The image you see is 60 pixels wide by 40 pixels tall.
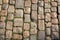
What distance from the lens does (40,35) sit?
2.26 metres

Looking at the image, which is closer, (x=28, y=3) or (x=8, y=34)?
(x=8, y=34)

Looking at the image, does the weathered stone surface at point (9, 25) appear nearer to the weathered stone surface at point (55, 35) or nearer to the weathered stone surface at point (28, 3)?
the weathered stone surface at point (28, 3)

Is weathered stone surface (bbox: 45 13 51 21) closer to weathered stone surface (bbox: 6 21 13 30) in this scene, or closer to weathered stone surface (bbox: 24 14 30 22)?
weathered stone surface (bbox: 24 14 30 22)

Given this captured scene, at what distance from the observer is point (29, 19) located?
7.64ft

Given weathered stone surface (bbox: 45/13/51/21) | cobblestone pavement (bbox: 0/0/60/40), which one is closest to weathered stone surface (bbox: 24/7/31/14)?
cobblestone pavement (bbox: 0/0/60/40)

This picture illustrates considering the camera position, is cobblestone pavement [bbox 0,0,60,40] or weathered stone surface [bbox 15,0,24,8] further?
weathered stone surface [bbox 15,0,24,8]

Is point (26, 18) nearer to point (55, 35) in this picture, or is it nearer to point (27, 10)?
point (27, 10)

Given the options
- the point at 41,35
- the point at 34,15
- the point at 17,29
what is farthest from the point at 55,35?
the point at 17,29

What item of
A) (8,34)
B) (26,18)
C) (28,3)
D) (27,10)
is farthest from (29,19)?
(8,34)

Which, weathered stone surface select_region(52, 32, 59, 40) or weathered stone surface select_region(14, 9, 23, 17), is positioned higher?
weathered stone surface select_region(14, 9, 23, 17)

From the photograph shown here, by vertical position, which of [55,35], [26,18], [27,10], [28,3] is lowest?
[55,35]

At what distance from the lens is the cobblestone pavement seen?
2.26m

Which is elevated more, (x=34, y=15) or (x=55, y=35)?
(x=34, y=15)

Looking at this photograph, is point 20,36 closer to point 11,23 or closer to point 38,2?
point 11,23
